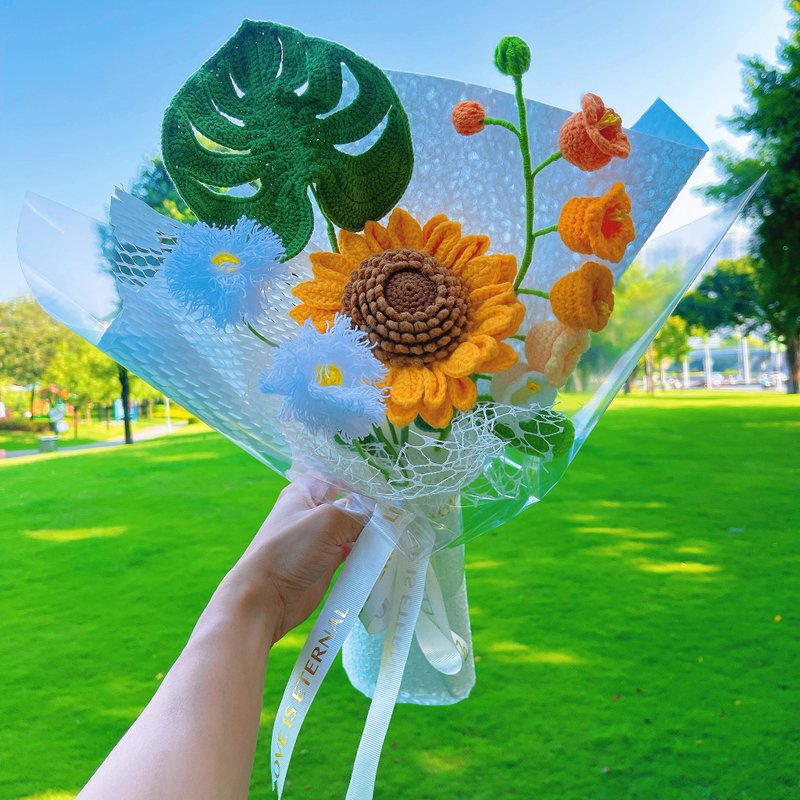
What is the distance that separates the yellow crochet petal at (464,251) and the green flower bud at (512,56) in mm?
113

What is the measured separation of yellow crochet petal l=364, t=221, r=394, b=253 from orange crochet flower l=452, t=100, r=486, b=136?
0.29ft

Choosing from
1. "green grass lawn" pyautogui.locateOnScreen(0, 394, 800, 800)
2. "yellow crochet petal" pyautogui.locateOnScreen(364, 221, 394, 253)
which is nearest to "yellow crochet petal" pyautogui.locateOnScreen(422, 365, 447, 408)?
"yellow crochet petal" pyautogui.locateOnScreen(364, 221, 394, 253)

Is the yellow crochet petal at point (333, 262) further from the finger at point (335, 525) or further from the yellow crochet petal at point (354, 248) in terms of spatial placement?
the finger at point (335, 525)

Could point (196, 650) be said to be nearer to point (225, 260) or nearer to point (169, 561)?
point (225, 260)

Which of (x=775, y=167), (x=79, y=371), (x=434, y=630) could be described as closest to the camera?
(x=434, y=630)

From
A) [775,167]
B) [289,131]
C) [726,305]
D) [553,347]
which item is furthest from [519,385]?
[726,305]

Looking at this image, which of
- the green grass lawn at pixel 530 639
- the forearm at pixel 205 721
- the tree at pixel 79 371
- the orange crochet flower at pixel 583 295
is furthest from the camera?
the tree at pixel 79 371

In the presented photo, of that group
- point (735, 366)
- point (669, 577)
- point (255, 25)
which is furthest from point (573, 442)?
point (735, 366)

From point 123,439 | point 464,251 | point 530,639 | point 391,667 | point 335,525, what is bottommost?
point 530,639

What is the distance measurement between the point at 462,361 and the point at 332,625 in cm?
24

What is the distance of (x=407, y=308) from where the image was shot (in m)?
0.48

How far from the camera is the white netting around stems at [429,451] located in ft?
1.67

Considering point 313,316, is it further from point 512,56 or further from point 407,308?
point 512,56

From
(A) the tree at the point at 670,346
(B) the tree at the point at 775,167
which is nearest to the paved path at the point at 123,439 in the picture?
(B) the tree at the point at 775,167
